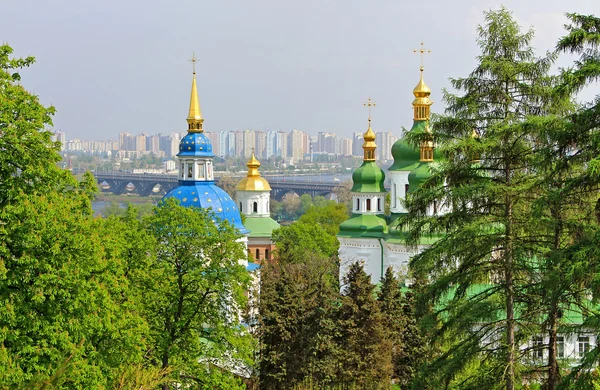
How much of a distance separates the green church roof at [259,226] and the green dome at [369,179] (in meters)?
8.30

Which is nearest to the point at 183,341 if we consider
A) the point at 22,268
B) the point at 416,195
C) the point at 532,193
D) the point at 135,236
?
the point at 135,236

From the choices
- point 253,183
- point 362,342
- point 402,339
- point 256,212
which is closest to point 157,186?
point 253,183

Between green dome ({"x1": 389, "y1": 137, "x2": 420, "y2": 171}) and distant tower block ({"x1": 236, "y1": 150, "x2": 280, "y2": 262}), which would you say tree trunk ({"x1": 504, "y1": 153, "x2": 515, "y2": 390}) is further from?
distant tower block ({"x1": 236, "y1": 150, "x2": 280, "y2": 262})

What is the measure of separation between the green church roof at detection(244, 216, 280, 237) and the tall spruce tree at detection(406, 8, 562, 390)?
3479cm

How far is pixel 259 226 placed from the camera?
1905 inches

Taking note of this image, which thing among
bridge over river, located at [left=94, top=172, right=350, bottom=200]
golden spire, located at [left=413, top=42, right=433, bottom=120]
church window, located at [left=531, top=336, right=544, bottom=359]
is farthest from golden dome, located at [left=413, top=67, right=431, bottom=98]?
bridge over river, located at [left=94, top=172, right=350, bottom=200]

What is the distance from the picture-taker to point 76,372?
12.7m

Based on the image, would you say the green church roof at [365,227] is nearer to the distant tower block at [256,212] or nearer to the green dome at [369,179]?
the green dome at [369,179]

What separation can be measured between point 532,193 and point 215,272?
25.6 ft

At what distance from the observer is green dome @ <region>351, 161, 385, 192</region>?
132 ft

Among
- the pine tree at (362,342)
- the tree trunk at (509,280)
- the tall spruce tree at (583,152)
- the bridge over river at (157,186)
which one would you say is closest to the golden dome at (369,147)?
the pine tree at (362,342)

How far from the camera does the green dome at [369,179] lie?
132 feet

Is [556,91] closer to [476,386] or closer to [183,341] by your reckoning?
[476,386]

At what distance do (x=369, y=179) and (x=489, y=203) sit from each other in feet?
91.3
